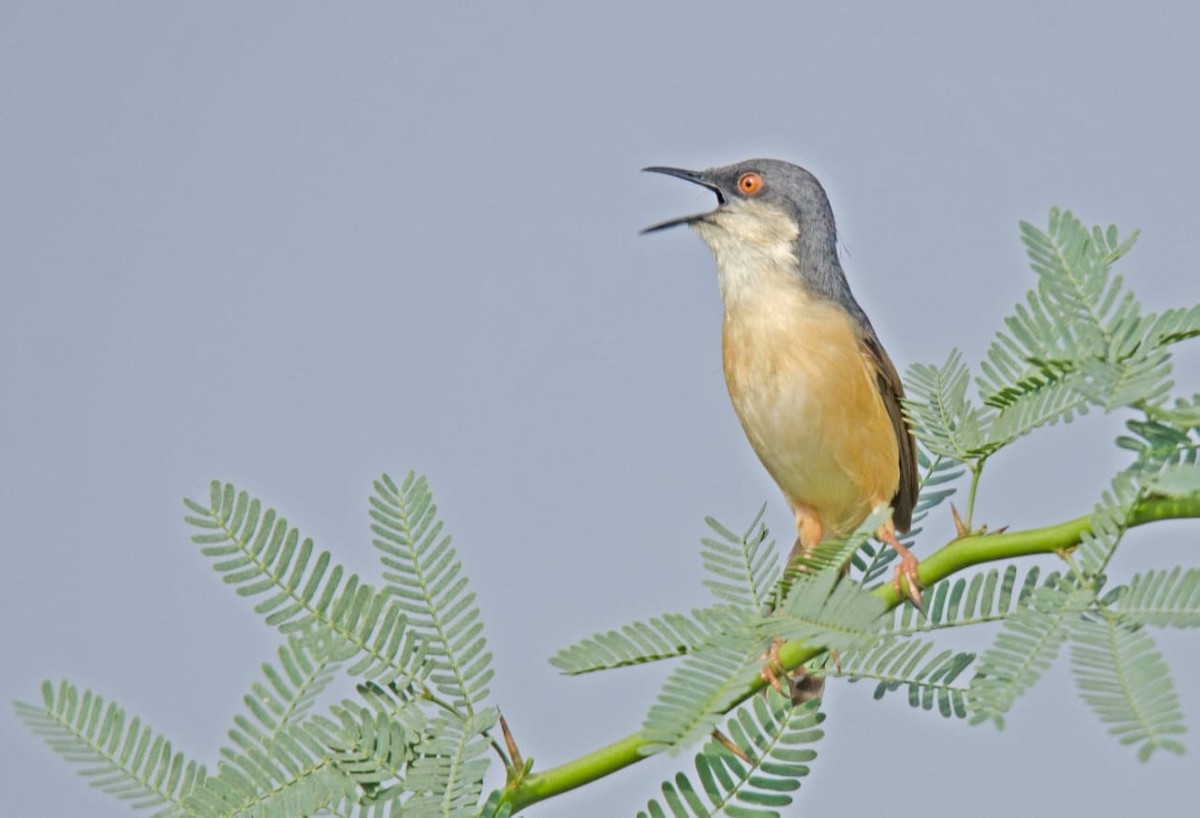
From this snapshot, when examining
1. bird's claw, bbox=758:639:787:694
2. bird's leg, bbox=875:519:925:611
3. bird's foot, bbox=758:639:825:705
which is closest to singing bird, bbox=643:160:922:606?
bird's leg, bbox=875:519:925:611

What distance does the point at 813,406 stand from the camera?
4.92m

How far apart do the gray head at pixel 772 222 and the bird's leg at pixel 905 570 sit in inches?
72.1

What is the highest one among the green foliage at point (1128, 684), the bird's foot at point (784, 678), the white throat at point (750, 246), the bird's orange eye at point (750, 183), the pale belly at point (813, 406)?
the bird's orange eye at point (750, 183)

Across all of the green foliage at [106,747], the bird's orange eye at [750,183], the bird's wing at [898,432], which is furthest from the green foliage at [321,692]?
the bird's orange eye at [750,183]

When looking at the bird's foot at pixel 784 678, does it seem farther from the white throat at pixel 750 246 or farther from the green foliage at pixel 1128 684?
the white throat at pixel 750 246

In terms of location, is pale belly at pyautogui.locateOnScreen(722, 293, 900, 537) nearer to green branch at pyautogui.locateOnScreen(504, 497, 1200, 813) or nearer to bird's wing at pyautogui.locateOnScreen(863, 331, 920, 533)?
bird's wing at pyautogui.locateOnScreen(863, 331, 920, 533)

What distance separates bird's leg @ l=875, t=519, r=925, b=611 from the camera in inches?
102

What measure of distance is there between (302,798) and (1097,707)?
4.60ft

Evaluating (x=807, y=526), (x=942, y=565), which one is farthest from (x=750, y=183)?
(x=942, y=565)

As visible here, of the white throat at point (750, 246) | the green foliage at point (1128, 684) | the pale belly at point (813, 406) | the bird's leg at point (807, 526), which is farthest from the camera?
the white throat at point (750, 246)

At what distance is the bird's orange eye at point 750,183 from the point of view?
5.72 m

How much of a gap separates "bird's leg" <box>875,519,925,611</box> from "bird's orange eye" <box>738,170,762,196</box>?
7.21ft

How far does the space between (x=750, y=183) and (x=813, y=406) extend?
4.05ft

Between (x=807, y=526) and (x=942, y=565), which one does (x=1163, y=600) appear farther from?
(x=807, y=526)
